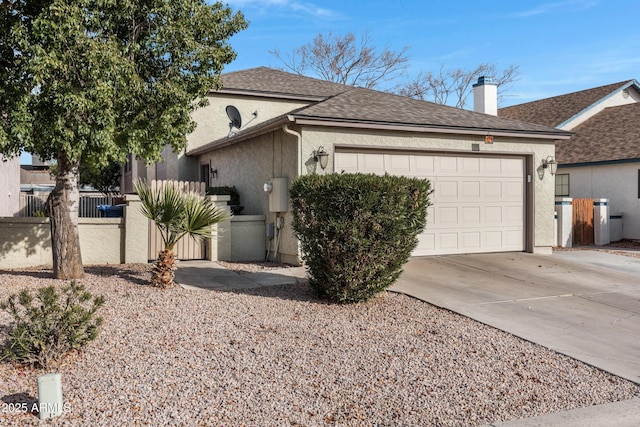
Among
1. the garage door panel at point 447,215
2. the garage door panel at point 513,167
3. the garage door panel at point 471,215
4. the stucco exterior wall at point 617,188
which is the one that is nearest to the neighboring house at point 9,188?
the garage door panel at point 447,215

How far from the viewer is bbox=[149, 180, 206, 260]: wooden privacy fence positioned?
11398mm

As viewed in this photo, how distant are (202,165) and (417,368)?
13.9 meters

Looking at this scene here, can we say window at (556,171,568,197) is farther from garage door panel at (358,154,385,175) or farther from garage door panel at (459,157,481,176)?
garage door panel at (358,154,385,175)

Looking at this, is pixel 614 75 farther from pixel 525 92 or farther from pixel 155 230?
pixel 155 230

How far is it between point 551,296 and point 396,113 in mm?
5366

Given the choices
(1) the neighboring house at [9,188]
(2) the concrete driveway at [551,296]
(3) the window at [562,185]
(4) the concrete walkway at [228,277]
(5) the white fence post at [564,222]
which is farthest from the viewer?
(3) the window at [562,185]

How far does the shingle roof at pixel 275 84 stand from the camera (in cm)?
1811

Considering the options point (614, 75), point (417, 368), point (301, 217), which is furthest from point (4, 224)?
point (614, 75)

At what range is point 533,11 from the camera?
59.4 feet

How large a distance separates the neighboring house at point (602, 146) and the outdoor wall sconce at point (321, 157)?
12.3 meters

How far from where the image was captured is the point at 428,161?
38.4ft

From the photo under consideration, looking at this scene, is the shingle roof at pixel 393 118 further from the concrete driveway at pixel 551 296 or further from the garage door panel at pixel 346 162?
the concrete driveway at pixel 551 296

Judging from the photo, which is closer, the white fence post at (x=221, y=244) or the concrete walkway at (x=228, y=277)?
the concrete walkway at (x=228, y=277)

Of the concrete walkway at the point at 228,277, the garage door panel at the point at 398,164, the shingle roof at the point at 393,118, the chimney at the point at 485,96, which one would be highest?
the chimney at the point at 485,96
